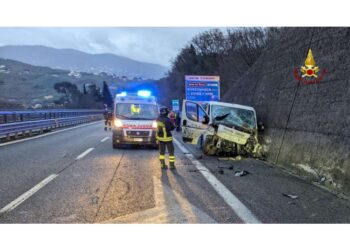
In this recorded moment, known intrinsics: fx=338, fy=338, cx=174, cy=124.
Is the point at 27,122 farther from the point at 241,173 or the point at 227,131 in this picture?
the point at 241,173

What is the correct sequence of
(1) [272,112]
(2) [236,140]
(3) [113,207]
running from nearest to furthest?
(3) [113,207], (2) [236,140], (1) [272,112]

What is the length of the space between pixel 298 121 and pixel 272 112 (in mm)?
2641

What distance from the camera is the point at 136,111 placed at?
49.2 ft

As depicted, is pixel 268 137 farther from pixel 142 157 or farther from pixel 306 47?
pixel 142 157

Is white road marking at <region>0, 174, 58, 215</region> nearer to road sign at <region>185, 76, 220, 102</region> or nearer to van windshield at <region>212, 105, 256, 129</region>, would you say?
van windshield at <region>212, 105, 256, 129</region>

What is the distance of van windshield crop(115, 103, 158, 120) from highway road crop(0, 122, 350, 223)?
14.6 feet

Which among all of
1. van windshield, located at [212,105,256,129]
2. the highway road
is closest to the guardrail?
the highway road

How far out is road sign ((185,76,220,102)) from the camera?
25.1m

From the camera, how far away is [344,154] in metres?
6.91

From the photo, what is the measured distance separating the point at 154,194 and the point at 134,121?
8.03 metres

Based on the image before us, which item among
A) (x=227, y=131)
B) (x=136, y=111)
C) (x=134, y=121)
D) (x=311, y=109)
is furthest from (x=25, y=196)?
(x=136, y=111)

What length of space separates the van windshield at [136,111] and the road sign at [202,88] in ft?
33.1

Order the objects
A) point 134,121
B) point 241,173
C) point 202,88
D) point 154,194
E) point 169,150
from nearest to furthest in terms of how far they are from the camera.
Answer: point 154,194
point 241,173
point 169,150
point 134,121
point 202,88

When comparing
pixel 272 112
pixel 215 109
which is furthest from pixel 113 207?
pixel 272 112
